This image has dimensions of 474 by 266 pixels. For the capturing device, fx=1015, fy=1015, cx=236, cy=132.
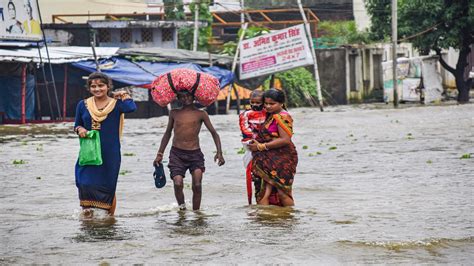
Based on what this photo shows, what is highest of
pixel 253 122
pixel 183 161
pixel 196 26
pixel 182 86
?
pixel 196 26

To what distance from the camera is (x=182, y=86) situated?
A: 30.3 ft

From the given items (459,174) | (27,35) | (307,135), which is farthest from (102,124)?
(27,35)

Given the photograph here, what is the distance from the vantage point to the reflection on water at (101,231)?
25.2 ft

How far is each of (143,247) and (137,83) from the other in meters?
22.8

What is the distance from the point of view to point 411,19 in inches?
1587

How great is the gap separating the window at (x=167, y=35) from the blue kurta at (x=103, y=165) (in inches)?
1154

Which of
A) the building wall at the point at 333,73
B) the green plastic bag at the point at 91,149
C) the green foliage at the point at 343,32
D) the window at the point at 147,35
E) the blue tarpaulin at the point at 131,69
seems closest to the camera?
the green plastic bag at the point at 91,149

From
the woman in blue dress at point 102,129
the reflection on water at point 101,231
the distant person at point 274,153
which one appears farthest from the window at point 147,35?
the reflection on water at point 101,231

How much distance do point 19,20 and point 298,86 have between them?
55.0 feet

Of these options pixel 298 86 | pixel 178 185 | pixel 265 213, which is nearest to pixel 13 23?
pixel 298 86

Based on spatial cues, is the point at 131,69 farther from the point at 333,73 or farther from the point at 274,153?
the point at 274,153

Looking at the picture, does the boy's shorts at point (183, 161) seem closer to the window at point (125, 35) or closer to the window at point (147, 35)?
the window at point (125, 35)

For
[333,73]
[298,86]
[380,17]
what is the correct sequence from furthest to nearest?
[333,73], [298,86], [380,17]

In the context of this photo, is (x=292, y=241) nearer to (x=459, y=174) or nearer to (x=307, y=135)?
(x=459, y=174)
